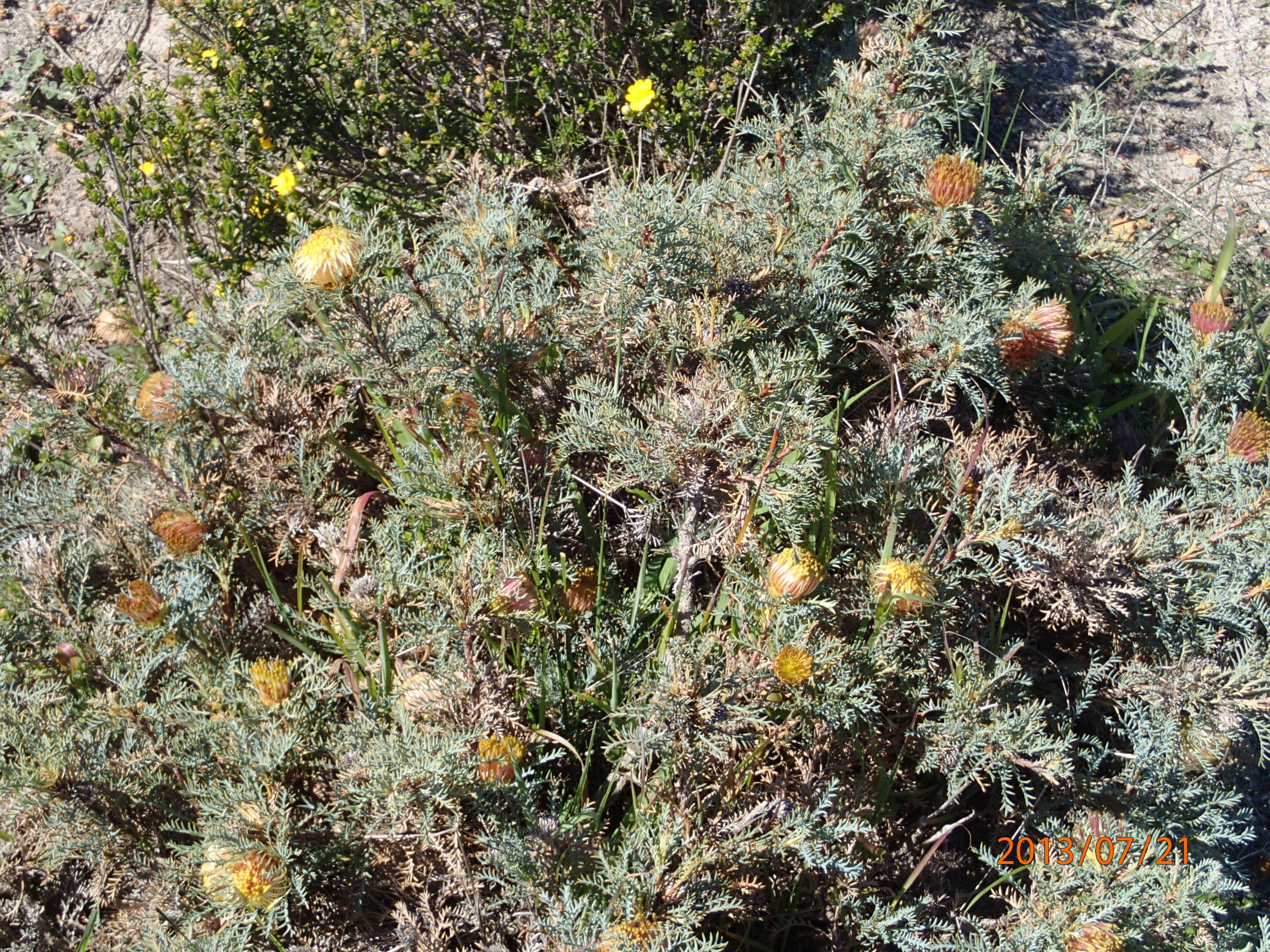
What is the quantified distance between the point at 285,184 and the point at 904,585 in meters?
2.23

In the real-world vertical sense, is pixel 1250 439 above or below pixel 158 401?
below

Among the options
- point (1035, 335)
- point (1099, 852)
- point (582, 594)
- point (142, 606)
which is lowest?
point (1099, 852)

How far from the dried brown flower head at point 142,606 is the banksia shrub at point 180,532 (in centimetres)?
17

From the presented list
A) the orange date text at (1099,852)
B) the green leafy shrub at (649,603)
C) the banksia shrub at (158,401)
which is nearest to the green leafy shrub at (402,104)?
the green leafy shrub at (649,603)

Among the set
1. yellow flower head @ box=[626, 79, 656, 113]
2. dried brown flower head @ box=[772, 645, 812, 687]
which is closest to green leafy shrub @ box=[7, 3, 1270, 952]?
dried brown flower head @ box=[772, 645, 812, 687]

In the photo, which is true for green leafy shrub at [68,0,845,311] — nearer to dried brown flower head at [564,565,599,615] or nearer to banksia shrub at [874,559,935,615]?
dried brown flower head at [564,565,599,615]

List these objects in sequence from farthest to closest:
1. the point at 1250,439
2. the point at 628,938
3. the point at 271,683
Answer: the point at 1250,439, the point at 271,683, the point at 628,938

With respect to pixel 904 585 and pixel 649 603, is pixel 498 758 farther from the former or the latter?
pixel 904 585

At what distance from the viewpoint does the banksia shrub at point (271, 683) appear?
172cm

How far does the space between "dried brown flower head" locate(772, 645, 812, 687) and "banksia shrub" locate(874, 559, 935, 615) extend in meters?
0.23

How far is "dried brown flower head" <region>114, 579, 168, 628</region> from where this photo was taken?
1793mm

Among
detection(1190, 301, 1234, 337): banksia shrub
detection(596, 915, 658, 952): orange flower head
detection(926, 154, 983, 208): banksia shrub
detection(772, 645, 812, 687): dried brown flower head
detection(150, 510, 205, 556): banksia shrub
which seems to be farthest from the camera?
detection(1190, 301, 1234, 337): banksia shrub

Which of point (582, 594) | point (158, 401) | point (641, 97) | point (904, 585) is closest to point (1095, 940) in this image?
point (904, 585)

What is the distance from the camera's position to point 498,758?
1.66 meters
